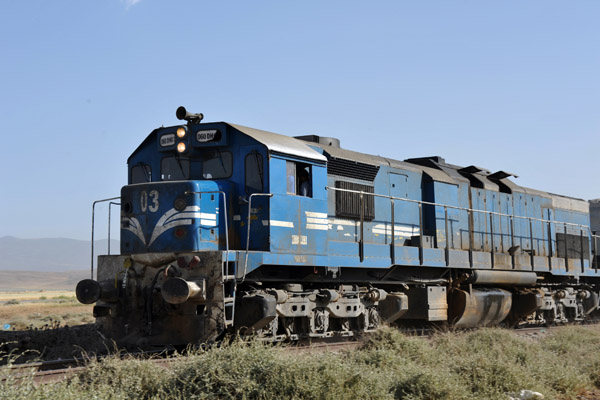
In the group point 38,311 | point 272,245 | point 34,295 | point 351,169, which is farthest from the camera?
point 34,295

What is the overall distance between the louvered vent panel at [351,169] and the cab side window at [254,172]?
6.70 feet

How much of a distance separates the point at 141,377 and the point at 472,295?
373 inches

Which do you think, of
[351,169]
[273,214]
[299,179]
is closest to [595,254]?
[351,169]

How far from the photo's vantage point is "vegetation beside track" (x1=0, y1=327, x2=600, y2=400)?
6258 mm

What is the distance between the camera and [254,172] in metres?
10.1

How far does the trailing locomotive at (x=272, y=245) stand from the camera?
9547 millimetres

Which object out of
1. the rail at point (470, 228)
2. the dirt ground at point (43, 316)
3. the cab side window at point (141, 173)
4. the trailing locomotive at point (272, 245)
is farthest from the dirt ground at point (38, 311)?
the rail at point (470, 228)

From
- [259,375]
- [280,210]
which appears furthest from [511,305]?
[259,375]

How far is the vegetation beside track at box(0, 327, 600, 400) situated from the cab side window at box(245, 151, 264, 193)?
2.90m

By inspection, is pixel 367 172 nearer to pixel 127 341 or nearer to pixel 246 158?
pixel 246 158

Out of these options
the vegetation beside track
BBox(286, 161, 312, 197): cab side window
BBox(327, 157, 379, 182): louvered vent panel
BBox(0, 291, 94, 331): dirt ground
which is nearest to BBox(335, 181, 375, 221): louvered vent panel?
BBox(327, 157, 379, 182): louvered vent panel

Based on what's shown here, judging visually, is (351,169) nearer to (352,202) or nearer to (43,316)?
(352,202)

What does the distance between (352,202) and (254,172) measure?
2.70m

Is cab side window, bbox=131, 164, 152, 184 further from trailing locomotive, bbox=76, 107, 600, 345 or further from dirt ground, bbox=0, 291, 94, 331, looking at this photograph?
dirt ground, bbox=0, 291, 94, 331
